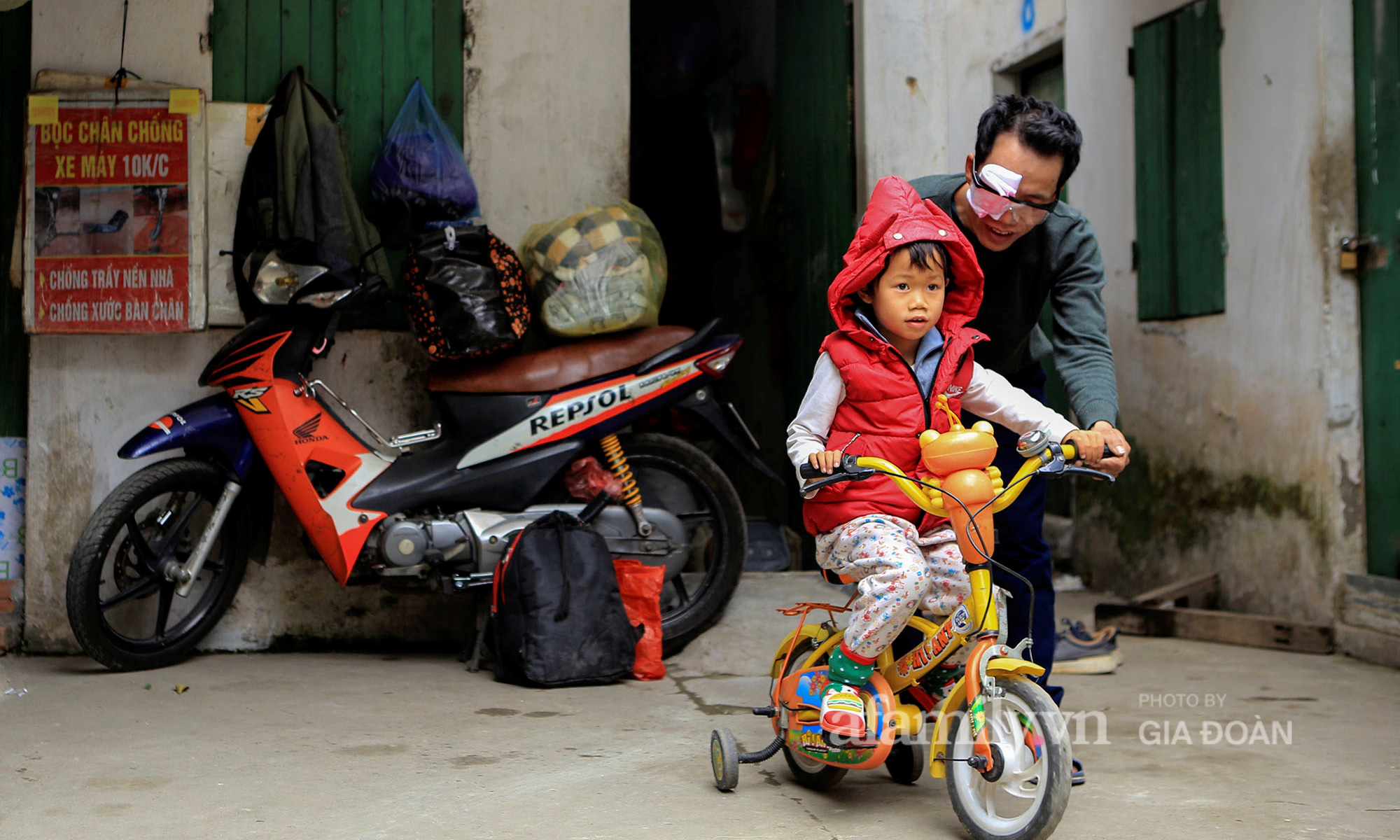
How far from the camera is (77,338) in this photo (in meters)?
4.01

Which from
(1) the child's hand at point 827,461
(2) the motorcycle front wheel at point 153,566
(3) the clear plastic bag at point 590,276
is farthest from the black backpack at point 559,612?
(1) the child's hand at point 827,461

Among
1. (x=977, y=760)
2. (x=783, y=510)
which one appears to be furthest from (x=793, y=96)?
(x=977, y=760)

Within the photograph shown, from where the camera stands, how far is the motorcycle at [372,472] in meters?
3.72

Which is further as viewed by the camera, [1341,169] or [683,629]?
[1341,169]

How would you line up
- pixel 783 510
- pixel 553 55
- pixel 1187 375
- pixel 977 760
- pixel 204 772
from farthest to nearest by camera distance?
pixel 783 510
pixel 1187 375
pixel 553 55
pixel 204 772
pixel 977 760

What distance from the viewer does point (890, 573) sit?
2.23 m

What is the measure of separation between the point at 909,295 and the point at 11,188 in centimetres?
336

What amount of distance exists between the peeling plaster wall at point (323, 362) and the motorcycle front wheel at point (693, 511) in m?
0.80

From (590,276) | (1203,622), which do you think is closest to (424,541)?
(590,276)

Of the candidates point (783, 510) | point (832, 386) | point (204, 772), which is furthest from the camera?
point (783, 510)

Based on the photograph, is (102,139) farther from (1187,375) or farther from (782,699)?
(1187,375)

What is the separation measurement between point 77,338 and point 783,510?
3.55 metres

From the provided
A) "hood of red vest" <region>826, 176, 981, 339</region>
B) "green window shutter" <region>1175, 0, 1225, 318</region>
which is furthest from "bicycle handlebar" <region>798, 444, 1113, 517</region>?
"green window shutter" <region>1175, 0, 1225, 318</region>

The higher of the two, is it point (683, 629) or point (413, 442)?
point (413, 442)
